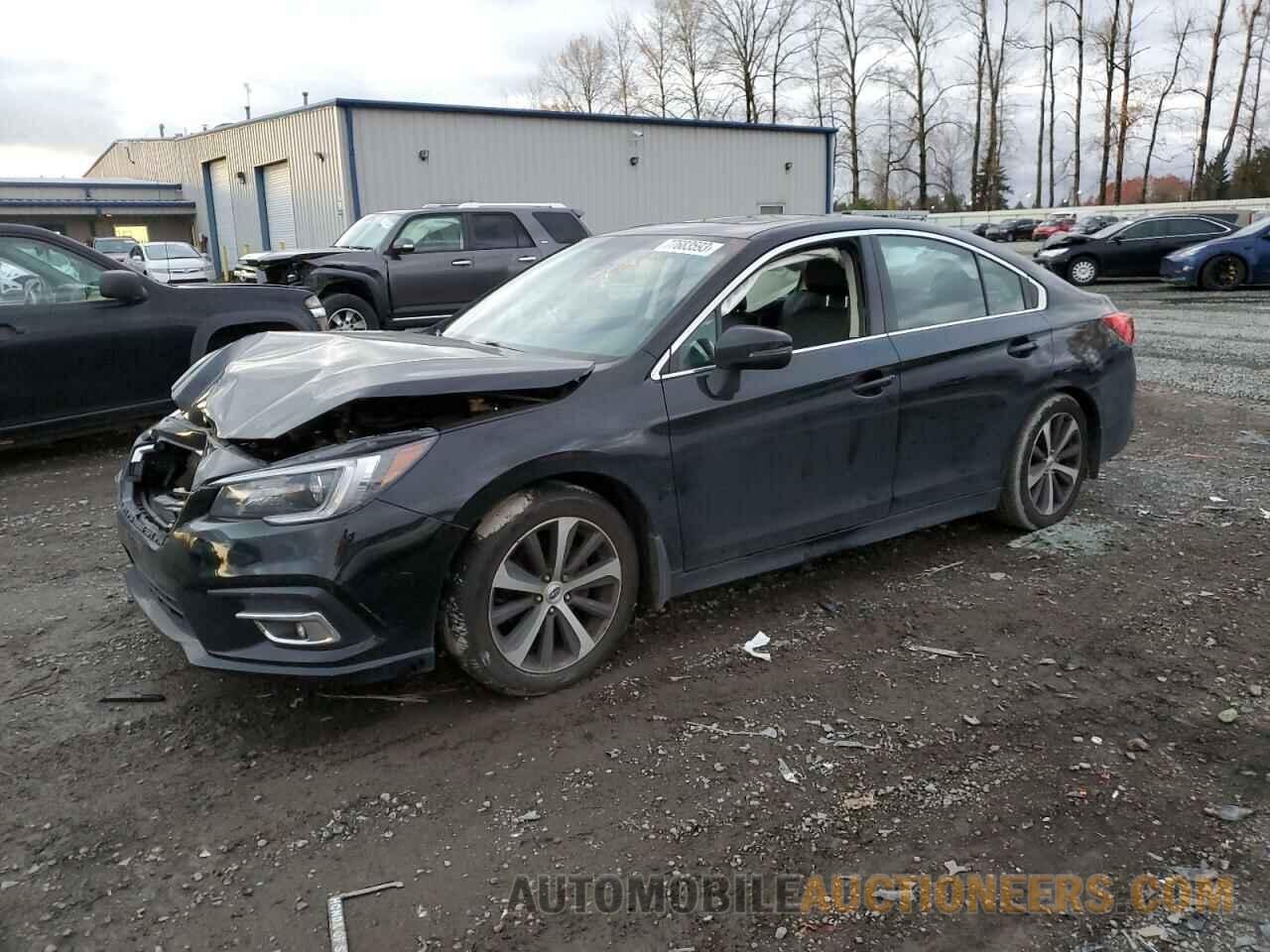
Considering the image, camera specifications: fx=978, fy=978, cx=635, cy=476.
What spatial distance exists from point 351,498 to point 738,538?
1518 mm

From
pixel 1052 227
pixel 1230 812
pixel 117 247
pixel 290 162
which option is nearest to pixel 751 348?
pixel 1230 812

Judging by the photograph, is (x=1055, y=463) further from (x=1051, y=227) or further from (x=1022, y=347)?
(x=1051, y=227)

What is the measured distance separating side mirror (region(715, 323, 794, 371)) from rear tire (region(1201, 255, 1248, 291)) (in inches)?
746

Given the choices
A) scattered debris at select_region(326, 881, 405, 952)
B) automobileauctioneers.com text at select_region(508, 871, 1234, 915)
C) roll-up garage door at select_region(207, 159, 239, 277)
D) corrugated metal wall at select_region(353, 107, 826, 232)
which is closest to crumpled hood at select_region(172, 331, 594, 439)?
scattered debris at select_region(326, 881, 405, 952)

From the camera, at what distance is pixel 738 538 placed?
3.78 m

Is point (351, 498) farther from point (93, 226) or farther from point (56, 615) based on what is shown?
point (93, 226)

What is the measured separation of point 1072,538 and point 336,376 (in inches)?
145

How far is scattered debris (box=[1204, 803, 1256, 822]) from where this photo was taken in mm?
2709

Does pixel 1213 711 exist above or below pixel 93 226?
below

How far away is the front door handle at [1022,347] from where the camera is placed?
183 inches

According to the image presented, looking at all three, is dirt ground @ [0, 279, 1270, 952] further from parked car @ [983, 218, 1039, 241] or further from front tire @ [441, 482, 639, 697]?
parked car @ [983, 218, 1039, 241]

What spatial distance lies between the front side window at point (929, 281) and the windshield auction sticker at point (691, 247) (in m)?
0.82

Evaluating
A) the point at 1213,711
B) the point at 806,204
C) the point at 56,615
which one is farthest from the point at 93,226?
the point at 1213,711

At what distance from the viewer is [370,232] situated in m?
12.7
